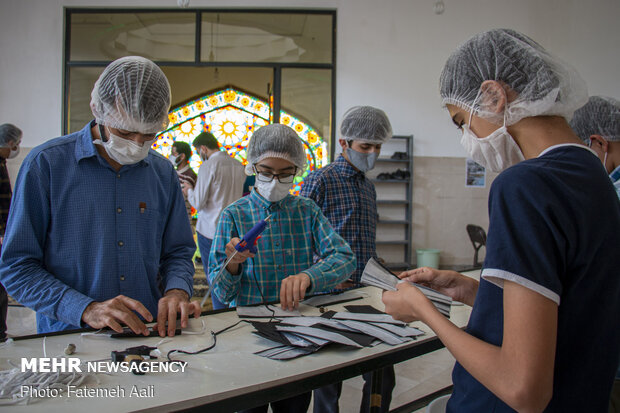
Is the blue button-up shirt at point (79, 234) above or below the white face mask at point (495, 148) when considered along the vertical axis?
below

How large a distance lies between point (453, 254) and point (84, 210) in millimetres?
5877

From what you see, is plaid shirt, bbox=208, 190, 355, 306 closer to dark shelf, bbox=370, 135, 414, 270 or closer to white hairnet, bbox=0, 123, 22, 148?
white hairnet, bbox=0, 123, 22, 148

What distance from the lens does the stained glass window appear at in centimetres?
803

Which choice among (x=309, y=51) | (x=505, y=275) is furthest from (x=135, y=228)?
(x=309, y=51)

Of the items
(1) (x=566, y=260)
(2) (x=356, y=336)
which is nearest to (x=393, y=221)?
(2) (x=356, y=336)

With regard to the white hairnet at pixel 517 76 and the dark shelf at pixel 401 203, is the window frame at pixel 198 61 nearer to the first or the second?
the dark shelf at pixel 401 203

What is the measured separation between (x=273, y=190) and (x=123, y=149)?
62 cm

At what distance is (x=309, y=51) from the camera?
6309 mm

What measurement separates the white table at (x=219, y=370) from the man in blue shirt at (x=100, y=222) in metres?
0.09

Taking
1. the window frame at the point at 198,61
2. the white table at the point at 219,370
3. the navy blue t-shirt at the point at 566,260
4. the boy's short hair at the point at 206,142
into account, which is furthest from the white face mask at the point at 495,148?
the window frame at the point at 198,61

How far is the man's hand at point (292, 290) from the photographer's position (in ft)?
4.94

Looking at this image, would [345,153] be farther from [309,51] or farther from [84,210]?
[309,51]

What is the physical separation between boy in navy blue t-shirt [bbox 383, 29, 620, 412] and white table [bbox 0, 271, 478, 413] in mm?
301

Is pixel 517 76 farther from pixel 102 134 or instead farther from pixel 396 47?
pixel 396 47
